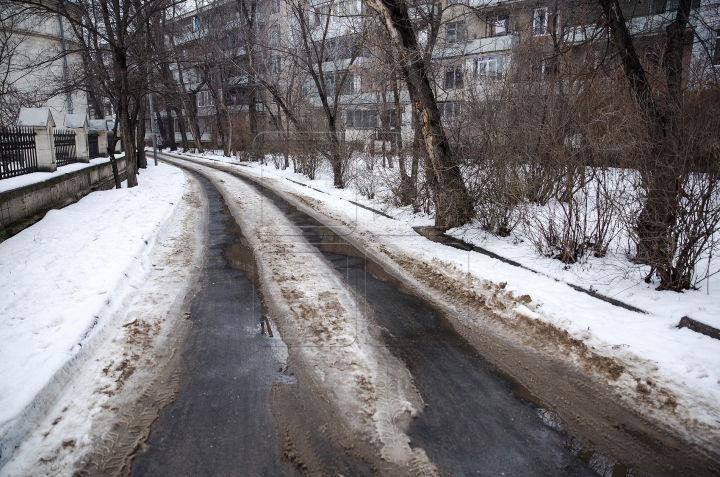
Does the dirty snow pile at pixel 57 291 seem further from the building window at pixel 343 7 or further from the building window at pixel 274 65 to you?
the building window at pixel 274 65

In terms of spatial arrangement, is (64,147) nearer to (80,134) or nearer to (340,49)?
(80,134)

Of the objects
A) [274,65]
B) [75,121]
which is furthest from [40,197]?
[274,65]

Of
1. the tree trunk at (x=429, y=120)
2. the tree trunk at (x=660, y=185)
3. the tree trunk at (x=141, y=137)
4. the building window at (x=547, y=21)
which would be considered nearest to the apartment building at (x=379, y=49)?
the building window at (x=547, y=21)

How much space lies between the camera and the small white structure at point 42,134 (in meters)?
11.9

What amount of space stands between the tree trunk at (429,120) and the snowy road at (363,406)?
13.6ft

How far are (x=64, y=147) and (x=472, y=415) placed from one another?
15.8 meters

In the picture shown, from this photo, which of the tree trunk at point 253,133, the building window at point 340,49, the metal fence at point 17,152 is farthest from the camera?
the tree trunk at point 253,133

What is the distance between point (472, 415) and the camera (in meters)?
3.42

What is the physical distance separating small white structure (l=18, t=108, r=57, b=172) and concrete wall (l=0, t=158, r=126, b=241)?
1.84 feet

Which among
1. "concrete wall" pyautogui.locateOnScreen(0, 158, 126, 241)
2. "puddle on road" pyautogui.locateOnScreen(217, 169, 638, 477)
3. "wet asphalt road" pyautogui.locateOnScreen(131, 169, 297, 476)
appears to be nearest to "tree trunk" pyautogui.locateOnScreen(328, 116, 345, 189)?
"concrete wall" pyautogui.locateOnScreen(0, 158, 126, 241)

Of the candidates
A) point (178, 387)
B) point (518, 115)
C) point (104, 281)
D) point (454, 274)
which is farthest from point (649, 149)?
point (104, 281)

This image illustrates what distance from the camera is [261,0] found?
32875 mm

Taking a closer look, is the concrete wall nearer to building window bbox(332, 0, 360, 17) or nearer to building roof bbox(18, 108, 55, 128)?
building roof bbox(18, 108, 55, 128)

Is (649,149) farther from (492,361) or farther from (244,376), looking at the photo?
(244,376)
